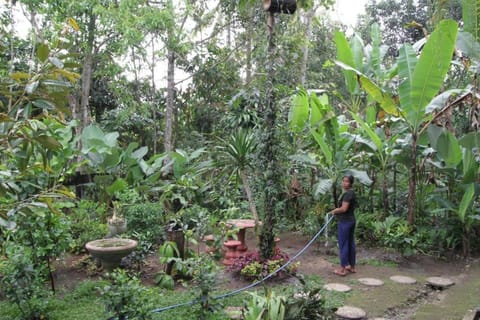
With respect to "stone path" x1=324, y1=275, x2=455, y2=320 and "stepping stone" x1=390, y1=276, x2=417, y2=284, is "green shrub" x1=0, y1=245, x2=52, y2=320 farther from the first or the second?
"stepping stone" x1=390, y1=276, x2=417, y2=284

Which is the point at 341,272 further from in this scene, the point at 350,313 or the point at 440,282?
the point at 350,313

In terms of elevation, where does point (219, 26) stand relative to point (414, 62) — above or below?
above

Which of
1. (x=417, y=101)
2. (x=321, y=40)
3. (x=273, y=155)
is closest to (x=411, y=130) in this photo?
(x=417, y=101)

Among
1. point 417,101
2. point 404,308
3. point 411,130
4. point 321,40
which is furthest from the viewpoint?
point 321,40

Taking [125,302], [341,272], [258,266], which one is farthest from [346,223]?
[125,302]

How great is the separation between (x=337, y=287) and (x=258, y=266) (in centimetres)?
91

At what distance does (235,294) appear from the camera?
4.62m

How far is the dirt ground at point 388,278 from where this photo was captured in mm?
4516

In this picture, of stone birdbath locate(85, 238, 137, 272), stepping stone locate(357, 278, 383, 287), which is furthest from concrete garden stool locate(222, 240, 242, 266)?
stepping stone locate(357, 278, 383, 287)

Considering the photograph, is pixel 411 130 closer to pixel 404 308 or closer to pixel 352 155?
pixel 352 155

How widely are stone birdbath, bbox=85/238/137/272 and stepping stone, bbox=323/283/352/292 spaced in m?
2.22

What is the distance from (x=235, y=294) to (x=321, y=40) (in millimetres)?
11442

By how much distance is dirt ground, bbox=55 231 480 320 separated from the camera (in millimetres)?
4516

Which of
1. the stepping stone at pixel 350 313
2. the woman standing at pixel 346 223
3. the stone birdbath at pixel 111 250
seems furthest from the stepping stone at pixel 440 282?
the stone birdbath at pixel 111 250
